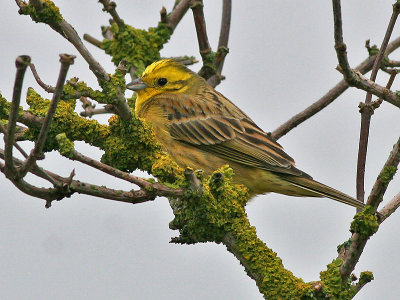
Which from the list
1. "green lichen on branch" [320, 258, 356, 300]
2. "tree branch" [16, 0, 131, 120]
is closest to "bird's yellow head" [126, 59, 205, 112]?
"tree branch" [16, 0, 131, 120]

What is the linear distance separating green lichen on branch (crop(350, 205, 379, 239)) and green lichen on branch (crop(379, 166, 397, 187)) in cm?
20

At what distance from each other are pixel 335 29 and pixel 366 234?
1.16 meters

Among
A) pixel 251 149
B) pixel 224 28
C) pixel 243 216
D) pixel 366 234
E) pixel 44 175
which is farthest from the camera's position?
pixel 224 28

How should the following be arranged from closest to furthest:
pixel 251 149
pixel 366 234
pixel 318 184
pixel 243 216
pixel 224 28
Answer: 1. pixel 366 234
2. pixel 243 216
3. pixel 318 184
4. pixel 251 149
5. pixel 224 28

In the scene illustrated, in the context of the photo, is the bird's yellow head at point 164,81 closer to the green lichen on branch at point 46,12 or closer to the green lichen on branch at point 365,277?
the green lichen on branch at point 46,12

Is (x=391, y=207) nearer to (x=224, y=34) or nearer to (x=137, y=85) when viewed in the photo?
(x=224, y=34)

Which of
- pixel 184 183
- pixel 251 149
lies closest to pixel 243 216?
pixel 184 183

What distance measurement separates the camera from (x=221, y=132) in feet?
21.3

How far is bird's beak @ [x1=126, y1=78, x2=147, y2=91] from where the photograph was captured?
22.0 feet

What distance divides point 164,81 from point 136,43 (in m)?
0.46

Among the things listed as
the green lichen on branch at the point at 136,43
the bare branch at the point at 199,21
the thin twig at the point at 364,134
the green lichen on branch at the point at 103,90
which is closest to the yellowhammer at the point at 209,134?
the green lichen on branch at the point at 136,43

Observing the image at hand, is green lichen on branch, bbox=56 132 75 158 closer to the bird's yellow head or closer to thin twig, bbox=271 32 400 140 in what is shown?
thin twig, bbox=271 32 400 140

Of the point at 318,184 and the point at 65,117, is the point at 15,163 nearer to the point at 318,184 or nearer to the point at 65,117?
the point at 65,117

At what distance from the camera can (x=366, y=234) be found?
3979 millimetres
